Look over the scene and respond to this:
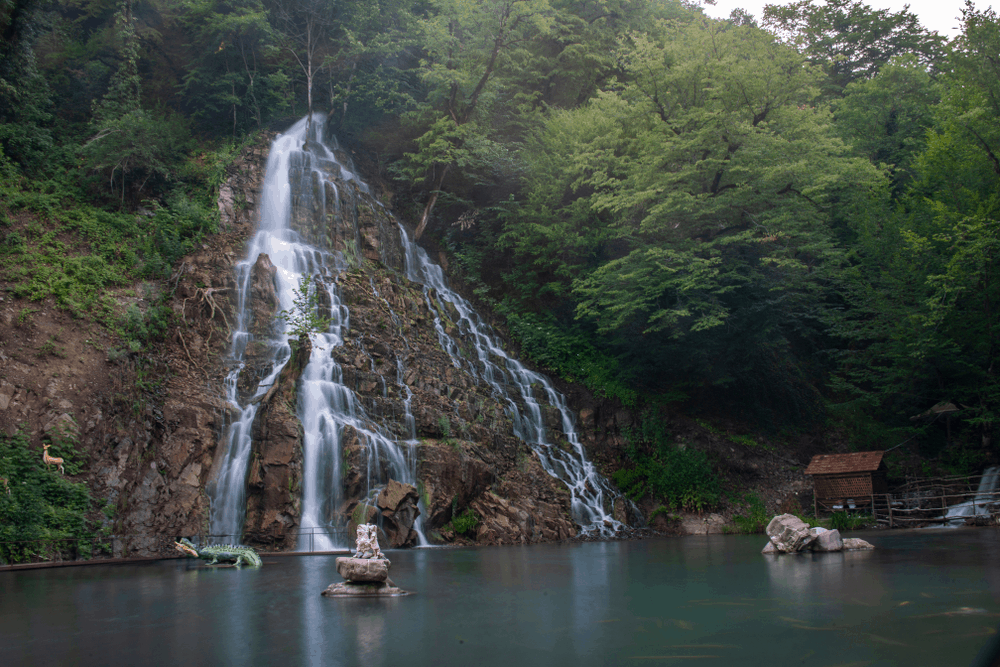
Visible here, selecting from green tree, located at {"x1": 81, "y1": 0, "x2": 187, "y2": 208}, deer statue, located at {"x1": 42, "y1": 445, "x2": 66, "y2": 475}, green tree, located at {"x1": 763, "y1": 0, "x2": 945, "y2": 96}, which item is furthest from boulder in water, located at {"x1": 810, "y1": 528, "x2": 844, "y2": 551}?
green tree, located at {"x1": 763, "y1": 0, "x2": 945, "y2": 96}

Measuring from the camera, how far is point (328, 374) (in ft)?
56.3

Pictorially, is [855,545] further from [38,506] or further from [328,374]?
[38,506]

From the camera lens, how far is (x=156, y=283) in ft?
60.1

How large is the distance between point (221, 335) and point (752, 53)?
18864 millimetres

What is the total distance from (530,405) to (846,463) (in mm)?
10149

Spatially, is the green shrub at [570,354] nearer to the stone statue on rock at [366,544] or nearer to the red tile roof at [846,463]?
the red tile roof at [846,463]

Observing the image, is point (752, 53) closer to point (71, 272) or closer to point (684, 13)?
point (684, 13)

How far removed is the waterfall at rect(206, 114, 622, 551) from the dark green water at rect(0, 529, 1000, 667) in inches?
186

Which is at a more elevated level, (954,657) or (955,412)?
(955,412)

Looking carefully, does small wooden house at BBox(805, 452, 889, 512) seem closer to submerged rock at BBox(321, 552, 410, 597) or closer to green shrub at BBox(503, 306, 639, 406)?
green shrub at BBox(503, 306, 639, 406)

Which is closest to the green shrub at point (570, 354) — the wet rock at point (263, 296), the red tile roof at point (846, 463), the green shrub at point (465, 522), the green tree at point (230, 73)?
the red tile roof at point (846, 463)

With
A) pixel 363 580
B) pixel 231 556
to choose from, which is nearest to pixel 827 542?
pixel 363 580

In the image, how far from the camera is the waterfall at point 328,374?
14609mm

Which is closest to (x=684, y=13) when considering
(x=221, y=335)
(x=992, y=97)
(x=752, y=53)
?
(x=752, y=53)
